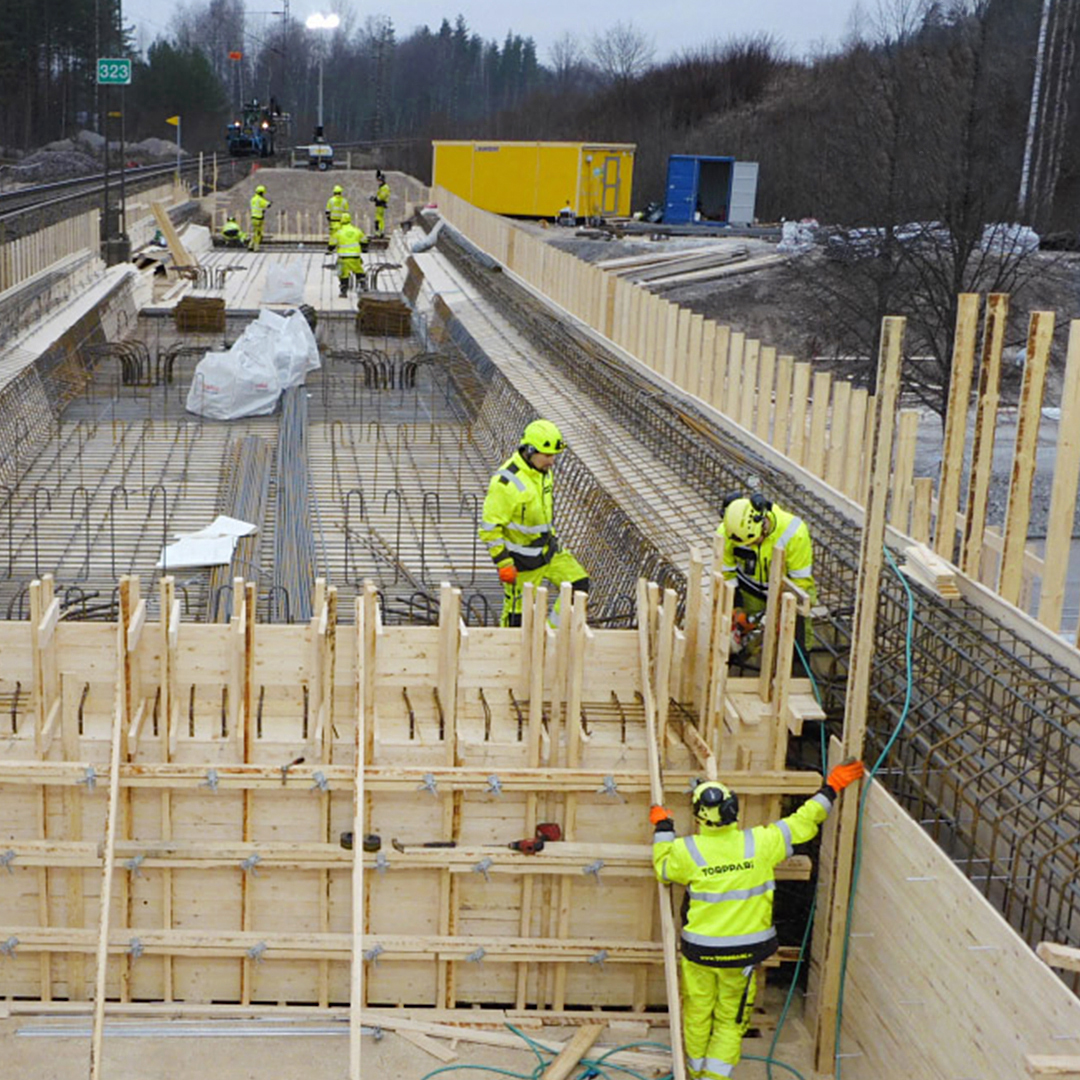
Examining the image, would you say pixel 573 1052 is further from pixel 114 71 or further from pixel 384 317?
pixel 114 71

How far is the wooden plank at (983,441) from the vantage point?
28.7 feet

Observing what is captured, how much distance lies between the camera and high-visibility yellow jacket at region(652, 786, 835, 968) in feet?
22.9

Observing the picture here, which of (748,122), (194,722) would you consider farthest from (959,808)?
(748,122)

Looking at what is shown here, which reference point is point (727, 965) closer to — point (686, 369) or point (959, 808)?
point (959, 808)

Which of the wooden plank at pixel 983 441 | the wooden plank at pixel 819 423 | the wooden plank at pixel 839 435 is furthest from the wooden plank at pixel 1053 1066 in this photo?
the wooden plank at pixel 819 423

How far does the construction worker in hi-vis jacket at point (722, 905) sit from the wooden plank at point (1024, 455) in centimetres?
205

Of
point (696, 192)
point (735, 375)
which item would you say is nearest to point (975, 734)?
point (735, 375)

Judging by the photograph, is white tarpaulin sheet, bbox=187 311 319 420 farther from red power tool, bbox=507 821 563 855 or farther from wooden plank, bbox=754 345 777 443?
red power tool, bbox=507 821 563 855

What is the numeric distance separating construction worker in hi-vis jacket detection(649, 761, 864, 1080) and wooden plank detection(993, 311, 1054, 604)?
205 cm

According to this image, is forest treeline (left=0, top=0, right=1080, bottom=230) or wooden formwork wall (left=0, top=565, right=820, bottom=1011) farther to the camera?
forest treeline (left=0, top=0, right=1080, bottom=230)

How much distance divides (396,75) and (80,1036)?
151625mm

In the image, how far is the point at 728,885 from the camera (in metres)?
6.99

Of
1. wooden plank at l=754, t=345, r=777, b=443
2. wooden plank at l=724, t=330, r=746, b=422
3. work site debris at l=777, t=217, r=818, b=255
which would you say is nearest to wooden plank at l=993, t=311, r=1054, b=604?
wooden plank at l=754, t=345, r=777, b=443

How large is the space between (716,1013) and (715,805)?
47.2 inches
